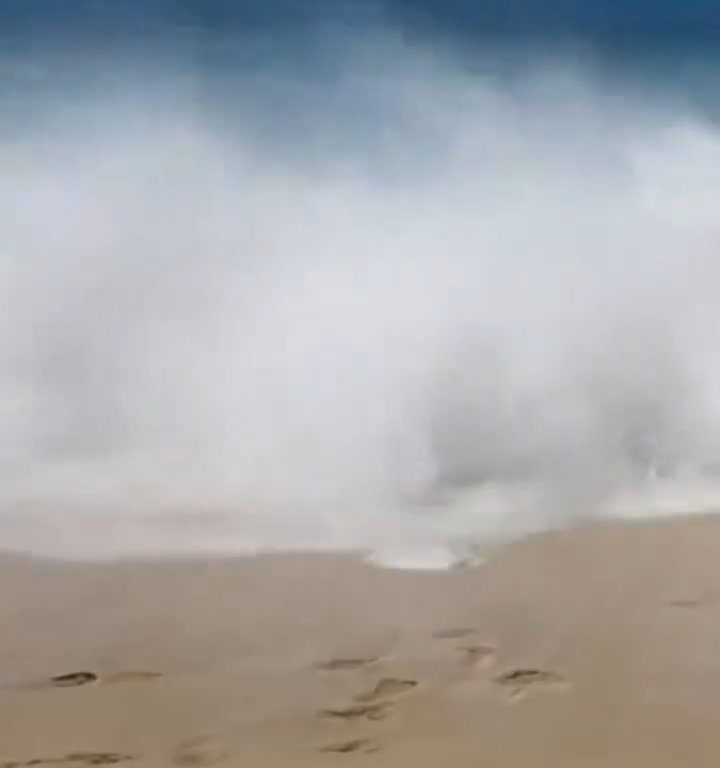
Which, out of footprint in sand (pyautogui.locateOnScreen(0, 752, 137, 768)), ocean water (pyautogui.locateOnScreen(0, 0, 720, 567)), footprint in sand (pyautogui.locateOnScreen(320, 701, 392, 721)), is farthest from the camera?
ocean water (pyautogui.locateOnScreen(0, 0, 720, 567))

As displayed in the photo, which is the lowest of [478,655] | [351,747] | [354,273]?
[351,747]

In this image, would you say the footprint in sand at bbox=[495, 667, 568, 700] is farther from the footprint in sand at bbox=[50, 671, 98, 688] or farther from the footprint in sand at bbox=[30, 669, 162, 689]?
the footprint in sand at bbox=[50, 671, 98, 688]

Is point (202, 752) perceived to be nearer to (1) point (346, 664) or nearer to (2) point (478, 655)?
(1) point (346, 664)

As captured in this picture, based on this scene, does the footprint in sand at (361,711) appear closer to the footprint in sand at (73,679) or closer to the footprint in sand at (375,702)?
the footprint in sand at (375,702)

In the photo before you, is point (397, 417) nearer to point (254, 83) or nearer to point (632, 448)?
point (632, 448)

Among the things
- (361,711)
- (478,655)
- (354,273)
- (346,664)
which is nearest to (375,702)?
(361,711)

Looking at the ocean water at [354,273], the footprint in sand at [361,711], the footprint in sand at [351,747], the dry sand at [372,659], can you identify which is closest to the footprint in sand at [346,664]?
the dry sand at [372,659]

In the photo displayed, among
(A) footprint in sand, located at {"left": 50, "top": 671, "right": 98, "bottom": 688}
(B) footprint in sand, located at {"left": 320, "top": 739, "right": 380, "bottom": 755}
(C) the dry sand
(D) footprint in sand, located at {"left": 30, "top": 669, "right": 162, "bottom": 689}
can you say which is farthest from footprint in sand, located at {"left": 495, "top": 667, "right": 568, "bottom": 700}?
(A) footprint in sand, located at {"left": 50, "top": 671, "right": 98, "bottom": 688}

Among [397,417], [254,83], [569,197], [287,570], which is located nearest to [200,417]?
[397,417]
